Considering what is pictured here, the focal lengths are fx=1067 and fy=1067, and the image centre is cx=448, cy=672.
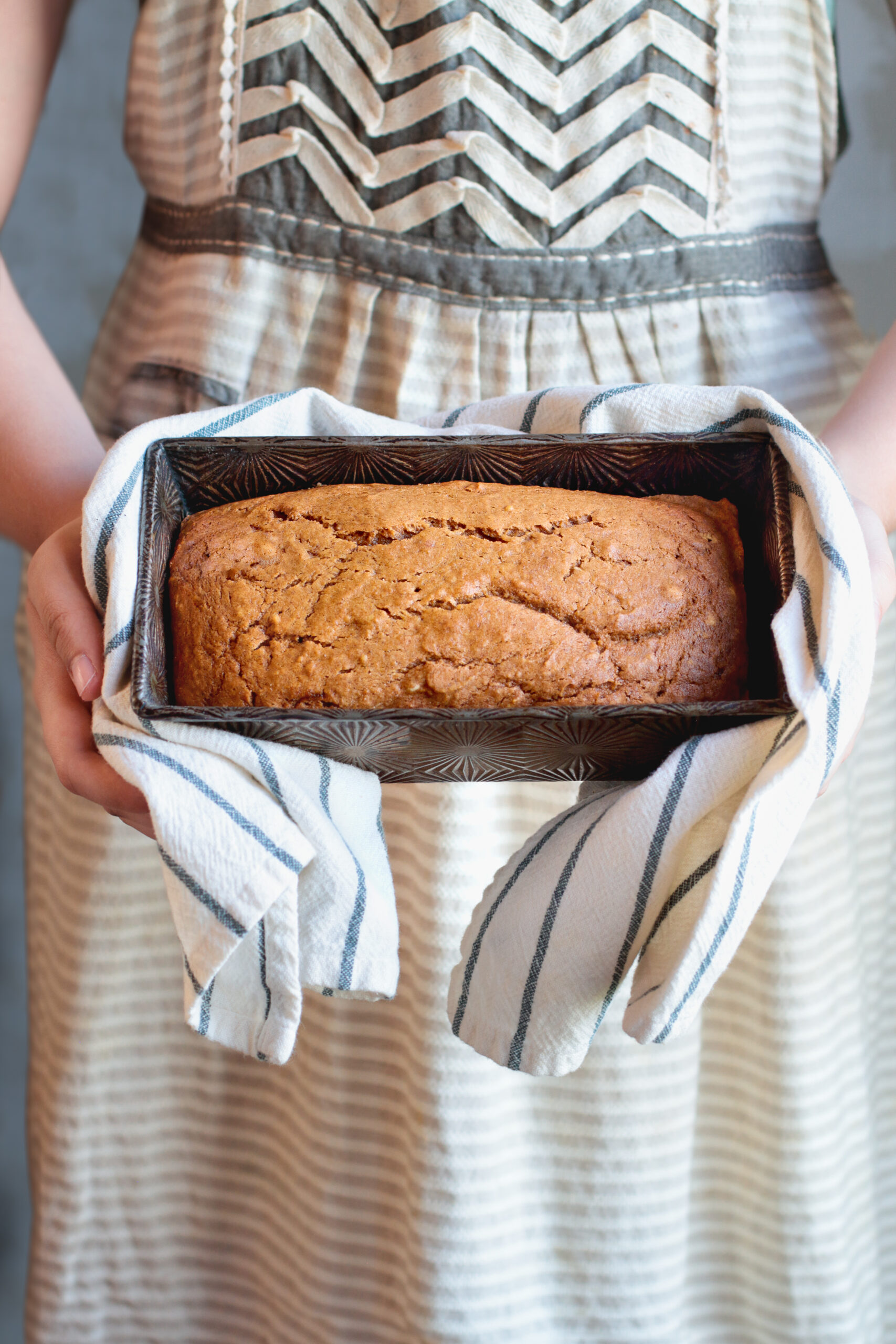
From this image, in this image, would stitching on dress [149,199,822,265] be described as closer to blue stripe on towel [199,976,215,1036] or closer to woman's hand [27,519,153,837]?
woman's hand [27,519,153,837]

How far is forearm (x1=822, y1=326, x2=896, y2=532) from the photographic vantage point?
0.63 metres

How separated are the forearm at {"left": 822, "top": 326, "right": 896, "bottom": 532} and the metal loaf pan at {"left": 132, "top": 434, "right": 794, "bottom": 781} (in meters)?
0.14

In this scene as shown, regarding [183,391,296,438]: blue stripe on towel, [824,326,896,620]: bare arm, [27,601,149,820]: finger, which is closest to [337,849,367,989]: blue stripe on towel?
[27,601,149,820]: finger

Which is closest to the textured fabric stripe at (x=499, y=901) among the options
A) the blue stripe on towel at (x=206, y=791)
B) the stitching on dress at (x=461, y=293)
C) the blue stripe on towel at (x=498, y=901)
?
the blue stripe on towel at (x=498, y=901)

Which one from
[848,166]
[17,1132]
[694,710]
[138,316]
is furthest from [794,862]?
[17,1132]

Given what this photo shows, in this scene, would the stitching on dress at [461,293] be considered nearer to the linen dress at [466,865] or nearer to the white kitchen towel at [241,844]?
the linen dress at [466,865]

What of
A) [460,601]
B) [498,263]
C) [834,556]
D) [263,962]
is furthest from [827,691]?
[498,263]

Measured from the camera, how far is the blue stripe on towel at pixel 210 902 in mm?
456

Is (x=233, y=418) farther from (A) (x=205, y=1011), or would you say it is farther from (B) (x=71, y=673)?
(A) (x=205, y=1011)

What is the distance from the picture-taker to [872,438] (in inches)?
25.5

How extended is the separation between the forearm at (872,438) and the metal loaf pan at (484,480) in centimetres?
14

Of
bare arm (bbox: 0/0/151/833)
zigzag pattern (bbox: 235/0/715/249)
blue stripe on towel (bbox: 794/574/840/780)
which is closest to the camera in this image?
blue stripe on towel (bbox: 794/574/840/780)

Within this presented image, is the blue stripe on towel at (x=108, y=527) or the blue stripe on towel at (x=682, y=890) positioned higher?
the blue stripe on towel at (x=108, y=527)

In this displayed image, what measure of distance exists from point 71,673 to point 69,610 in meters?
0.03
